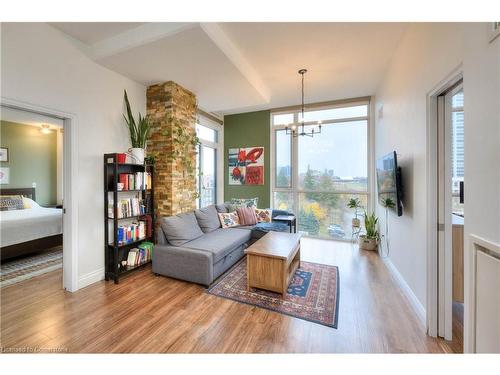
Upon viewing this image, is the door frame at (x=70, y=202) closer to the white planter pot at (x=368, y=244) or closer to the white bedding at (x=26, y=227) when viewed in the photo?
the white bedding at (x=26, y=227)

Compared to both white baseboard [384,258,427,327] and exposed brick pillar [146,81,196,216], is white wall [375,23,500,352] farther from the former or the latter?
exposed brick pillar [146,81,196,216]

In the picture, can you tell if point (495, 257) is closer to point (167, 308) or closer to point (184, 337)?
point (184, 337)

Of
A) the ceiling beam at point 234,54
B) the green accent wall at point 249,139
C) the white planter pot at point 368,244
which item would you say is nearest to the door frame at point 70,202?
the ceiling beam at point 234,54

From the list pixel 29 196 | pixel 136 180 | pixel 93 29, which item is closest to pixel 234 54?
pixel 93 29

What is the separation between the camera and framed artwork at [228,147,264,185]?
5219 millimetres

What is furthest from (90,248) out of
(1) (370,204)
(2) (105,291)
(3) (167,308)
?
(1) (370,204)

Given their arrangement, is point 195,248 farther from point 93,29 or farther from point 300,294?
point 93,29

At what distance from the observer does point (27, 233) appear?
10.7 feet

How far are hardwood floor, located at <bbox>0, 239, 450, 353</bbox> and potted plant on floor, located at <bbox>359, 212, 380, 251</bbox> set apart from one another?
1.41 meters

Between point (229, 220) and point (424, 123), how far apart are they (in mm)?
3142

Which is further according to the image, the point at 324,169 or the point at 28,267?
the point at 324,169

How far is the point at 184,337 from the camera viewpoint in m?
1.70

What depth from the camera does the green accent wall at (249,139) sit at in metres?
5.14
